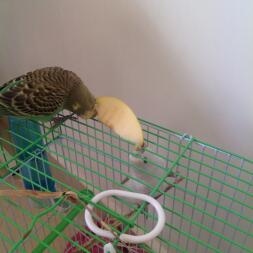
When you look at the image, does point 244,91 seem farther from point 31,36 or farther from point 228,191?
point 31,36

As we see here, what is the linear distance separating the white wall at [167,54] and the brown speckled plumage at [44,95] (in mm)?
209

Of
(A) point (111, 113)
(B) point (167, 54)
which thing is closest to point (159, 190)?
(A) point (111, 113)

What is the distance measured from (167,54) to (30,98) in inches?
12.7

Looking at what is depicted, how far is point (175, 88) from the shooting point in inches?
28.5

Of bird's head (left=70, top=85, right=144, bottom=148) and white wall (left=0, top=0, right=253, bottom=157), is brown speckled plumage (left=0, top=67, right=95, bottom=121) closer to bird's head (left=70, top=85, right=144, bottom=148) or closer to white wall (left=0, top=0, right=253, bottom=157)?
bird's head (left=70, top=85, right=144, bottom=148)

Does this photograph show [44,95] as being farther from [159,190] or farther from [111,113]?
[159,190]

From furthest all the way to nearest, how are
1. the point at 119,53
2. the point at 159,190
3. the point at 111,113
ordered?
the point at 119,53 → the point at 111,113 → the point at 159,190

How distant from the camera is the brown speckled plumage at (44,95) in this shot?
1.83ft

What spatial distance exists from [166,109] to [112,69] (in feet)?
0.64

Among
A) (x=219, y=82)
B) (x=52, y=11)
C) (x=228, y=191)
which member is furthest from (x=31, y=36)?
(x=228, y=191)

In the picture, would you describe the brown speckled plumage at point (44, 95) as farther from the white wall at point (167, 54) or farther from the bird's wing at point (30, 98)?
the white wall at point (167, 54)

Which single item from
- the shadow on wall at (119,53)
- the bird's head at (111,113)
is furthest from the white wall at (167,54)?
the bird's head at (111,113)

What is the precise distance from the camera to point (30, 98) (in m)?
0.56

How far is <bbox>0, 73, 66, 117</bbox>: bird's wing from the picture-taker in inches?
21.9
